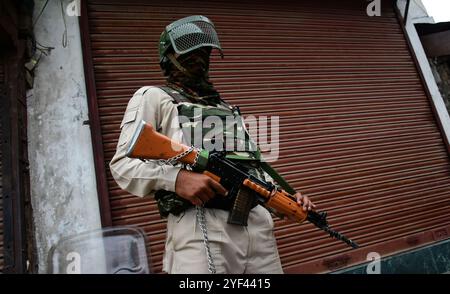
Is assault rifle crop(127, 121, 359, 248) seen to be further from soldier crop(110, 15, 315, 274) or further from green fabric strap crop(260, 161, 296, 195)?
green fabric strap crop(260, 161, 296, 195)

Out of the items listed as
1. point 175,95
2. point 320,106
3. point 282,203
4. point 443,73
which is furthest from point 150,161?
point 443,73

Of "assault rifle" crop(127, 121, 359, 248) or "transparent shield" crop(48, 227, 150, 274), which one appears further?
"transparent shield" crop(48, 227, 150, 274)

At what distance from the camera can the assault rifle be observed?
1620mm

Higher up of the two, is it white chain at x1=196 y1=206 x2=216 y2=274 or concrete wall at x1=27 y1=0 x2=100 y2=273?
concrete wall at x1=27 y1=0 x2=100 y2=273

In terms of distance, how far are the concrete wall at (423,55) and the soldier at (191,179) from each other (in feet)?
14.8

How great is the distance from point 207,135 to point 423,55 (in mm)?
5217

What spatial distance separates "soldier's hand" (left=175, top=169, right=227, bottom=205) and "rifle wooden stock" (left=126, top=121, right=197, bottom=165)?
72mm

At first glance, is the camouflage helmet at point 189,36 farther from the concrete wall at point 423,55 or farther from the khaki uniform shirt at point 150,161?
the concrete wall at point 423,55

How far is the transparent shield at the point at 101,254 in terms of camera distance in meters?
1.77

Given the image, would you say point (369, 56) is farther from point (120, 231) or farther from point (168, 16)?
point (120, 231)

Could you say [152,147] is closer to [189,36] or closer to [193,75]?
[193,75]

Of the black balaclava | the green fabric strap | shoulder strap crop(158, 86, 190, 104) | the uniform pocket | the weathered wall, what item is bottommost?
the green fabric strap

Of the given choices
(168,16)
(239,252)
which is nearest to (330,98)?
(168,16)

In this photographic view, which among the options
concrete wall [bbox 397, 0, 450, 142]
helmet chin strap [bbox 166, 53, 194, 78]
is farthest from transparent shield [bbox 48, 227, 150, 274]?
concrete wall [bbox 397, 0, 450, 142]
